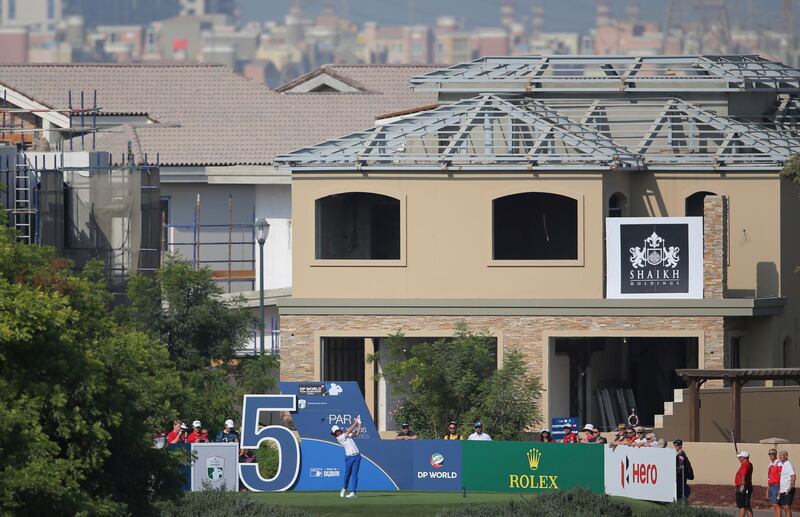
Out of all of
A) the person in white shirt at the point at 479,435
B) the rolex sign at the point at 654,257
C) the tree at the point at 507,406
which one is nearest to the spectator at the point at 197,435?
the person in white shirt at the point at 479,435

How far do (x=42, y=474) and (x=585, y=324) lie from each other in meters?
26.2

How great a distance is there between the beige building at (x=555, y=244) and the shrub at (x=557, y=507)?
14987mm

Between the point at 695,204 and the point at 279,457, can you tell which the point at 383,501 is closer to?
the point at 279,457

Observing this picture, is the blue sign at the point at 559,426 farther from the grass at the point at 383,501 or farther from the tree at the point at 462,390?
the grass at the point at 383,501

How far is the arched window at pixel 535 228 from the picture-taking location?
171ft

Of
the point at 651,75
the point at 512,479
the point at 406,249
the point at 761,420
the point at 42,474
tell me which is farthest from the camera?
the point at 651,75

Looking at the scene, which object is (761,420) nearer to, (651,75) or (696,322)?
(696,322)

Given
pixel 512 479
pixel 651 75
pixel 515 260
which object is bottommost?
pixel 512 479

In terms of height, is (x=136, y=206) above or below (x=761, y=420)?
above

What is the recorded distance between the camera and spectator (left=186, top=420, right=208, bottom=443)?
3756 centimetres

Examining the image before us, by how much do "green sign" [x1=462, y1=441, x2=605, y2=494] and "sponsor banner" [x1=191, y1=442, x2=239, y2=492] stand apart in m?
4.41

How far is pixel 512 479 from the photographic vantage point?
37.1 m

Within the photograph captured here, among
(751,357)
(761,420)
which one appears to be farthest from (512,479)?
(751,357)

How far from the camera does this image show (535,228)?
172 ft
